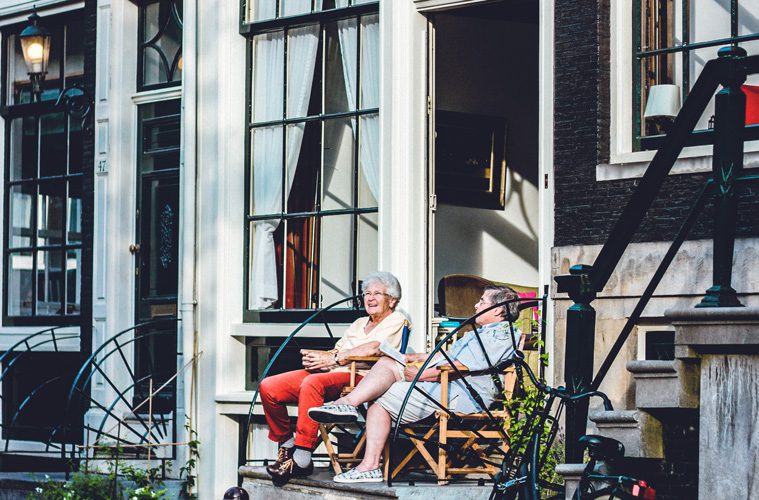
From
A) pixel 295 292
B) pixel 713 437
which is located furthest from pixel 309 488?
pixel 713 437

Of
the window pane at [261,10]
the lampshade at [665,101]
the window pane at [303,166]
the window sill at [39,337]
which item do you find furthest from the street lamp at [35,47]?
→ the lampshade at [665,101]

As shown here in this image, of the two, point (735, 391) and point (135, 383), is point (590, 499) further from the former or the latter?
point (135, 383)

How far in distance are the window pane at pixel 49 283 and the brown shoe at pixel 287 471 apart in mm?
4633

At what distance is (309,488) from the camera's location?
786 centimetres

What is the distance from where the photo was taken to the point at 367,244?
31.4 feet

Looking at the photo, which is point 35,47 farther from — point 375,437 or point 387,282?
point 375,437

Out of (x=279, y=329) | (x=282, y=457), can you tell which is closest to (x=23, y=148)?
(x=279, y=329)

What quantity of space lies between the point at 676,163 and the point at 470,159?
3.13 m

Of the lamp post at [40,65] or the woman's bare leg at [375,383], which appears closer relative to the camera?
the woman's bare leg at [375,383]

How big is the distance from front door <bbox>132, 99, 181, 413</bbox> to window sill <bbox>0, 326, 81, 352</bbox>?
2.54 ft

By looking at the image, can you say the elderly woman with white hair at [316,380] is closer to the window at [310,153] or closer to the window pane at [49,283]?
the window at [310,153]

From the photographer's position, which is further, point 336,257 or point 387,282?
point 336,257

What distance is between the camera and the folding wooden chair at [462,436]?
298 inches

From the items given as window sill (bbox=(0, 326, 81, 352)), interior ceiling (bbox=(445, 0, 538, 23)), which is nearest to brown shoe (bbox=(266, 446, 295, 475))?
interior ceiling (bbox=(445, 0, 538, 23))
